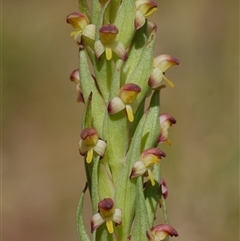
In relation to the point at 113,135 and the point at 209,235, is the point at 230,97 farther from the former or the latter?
the point at 113,135

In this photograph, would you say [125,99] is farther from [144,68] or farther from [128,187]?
[128,187]

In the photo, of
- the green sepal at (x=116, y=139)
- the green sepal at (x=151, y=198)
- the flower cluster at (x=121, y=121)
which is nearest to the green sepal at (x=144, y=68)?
the flower cluster at (x=121, y=121)

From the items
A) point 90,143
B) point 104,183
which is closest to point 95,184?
point 104,183

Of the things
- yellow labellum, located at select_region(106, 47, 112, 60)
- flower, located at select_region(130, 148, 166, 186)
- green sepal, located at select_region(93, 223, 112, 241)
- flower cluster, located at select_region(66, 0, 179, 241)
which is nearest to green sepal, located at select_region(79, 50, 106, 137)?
flower cluster, located at select_region(66, 0, 179, 241)

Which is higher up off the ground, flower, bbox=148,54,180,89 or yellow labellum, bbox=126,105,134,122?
flower, bbox=148,54,180,89

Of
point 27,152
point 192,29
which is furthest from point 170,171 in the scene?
point 192,29

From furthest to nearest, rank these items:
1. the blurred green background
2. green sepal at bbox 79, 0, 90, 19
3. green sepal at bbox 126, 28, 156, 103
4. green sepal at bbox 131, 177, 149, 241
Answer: the blurred green background < green sepal at bbox 79, 0, 90, 19 < green sepal at bbox 126, 28, 156, 103 < green sepal at bbox 131, 177, 149, 241

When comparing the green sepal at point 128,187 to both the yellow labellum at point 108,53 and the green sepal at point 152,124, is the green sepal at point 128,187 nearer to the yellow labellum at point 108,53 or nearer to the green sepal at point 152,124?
the green sepal at point 152,124

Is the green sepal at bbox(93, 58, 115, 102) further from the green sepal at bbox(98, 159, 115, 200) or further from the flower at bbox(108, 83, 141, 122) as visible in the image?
the green sepal at bbox(98, 159, 115, 200)
